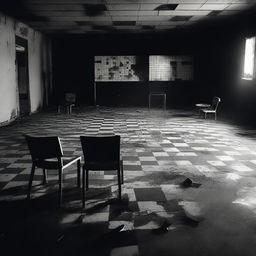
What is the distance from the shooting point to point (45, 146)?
11.8 feet

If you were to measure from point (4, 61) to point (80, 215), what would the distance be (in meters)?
6.97

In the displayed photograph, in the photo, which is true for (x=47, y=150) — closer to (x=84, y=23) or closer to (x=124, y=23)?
(x=84, y=23)

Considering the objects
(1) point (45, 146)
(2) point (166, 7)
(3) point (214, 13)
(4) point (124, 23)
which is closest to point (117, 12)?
(2) point (166, 7)

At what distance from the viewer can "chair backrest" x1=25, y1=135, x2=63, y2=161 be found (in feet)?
11.7

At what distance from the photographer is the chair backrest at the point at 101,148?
349cm

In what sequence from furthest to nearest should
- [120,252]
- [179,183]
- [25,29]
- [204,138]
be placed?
[25,29], [204,138], [179,183], [120,252]

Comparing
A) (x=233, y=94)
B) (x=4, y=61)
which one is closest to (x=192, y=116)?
(x=233, y=94)

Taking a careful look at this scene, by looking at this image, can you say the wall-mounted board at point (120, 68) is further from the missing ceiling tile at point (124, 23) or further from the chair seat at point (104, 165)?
the chair seat at point (104, 165)

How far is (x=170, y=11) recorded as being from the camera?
9.12 meters

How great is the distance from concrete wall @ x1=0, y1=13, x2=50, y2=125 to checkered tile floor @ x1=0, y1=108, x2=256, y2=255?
70cm

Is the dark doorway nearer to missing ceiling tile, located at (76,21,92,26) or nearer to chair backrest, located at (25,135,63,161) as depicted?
Answer: missing ceiling tile, located at (76,21,92,26)

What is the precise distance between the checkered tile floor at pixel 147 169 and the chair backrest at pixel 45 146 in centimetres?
53

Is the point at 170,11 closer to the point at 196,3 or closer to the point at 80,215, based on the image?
the point at 196,3

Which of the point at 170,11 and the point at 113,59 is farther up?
the point at 170,11
